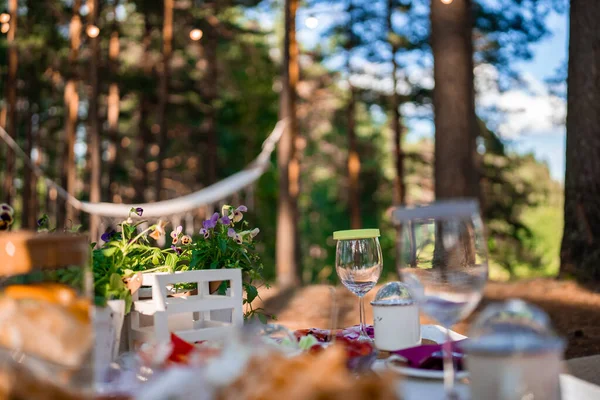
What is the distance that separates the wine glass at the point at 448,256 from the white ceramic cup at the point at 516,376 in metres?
0.09

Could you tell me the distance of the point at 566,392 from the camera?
931 mm

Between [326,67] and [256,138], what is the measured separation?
3.32m

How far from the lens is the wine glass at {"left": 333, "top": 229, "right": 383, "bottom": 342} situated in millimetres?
1276

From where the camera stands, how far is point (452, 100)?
211 inches

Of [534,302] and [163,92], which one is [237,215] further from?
[163,92]

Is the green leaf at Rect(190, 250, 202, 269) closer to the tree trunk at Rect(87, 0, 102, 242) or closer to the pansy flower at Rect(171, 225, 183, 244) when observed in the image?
the pansy flower at Rect(171, 225, 183, 244)

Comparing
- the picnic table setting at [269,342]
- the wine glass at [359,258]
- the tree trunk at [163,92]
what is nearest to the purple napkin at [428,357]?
the picnic table setting at [269,342]

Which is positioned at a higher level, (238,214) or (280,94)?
(280,94)

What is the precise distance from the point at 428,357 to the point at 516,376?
1.04 feet

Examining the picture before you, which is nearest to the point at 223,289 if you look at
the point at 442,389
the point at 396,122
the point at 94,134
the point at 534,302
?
the point at 442,389

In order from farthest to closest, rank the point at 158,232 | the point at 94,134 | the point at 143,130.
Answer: the point at 143,130 → the point at 94,134 → the point at 158,232

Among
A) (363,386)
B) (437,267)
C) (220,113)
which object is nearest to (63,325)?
(363,386)

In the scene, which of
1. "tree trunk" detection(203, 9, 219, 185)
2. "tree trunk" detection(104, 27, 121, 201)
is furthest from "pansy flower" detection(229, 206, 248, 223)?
"tree trunk" detection(203, 9, 219, 185)

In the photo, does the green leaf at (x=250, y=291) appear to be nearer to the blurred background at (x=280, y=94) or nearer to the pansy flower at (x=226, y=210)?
the pansy flower at (x=226, y=210)
